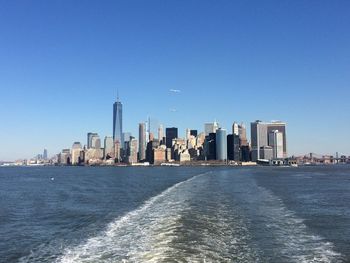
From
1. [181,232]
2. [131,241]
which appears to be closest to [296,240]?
[181,232]

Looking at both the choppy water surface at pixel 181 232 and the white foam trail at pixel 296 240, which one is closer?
the white foam trail at pixel 296 240

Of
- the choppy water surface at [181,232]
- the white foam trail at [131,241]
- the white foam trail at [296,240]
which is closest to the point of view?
the white foam trail at [131,241]

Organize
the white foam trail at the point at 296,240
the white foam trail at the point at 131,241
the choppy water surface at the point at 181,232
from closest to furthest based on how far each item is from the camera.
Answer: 1. the white foam trail at the point at 131,241
2. the white foam trail at the point at 296,240
3. the choppy water surface at the point at 181,232

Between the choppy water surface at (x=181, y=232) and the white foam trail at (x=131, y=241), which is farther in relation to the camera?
the choppy water surface at (x=181, y=232)

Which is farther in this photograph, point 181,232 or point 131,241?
point 181,232

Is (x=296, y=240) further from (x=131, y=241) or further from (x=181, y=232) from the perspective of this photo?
(x=131, y=241)

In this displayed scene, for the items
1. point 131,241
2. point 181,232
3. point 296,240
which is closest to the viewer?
point 131,241

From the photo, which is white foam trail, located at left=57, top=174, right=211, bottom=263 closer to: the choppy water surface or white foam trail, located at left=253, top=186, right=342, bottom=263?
the choppy water surface

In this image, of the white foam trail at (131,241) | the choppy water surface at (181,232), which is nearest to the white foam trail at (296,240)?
the choppy water surface at (181,232)

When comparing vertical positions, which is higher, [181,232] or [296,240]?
[181,232]

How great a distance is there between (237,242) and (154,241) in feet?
14.1

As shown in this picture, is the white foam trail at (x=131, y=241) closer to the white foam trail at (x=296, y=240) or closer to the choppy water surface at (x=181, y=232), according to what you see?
the choppy water surface at (x=181, y=232)

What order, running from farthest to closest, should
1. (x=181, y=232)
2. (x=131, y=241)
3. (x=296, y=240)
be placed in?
(x=181, y=232), (x=296, y=240), (x=131, y=241)

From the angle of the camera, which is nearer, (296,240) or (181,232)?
(296,240)
